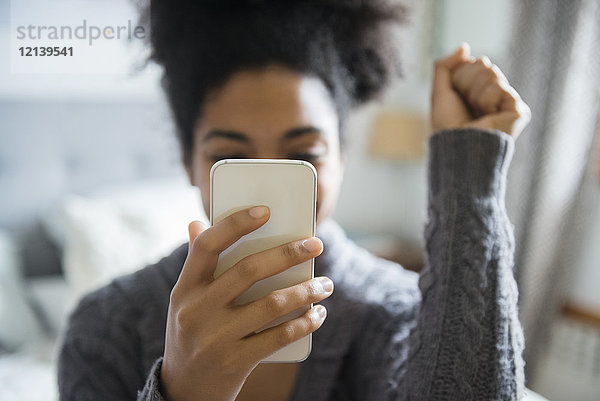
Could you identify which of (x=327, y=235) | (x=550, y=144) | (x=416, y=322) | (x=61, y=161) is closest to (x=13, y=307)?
(x=61, y=161)

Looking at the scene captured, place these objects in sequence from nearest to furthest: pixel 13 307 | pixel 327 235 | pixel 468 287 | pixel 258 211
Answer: pixel 258 211 → pixel 468 287 → pixel 327 235 → pixel 13 307

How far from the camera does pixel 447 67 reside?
42 centimetres

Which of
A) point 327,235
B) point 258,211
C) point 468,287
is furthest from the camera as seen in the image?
point 327,235

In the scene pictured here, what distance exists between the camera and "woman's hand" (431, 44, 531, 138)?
1.30ft

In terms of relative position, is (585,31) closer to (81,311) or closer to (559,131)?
(559,131)

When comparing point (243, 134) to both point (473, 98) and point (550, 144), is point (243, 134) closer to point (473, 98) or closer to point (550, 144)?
point (473, 98)

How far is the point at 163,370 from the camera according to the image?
0.31 m

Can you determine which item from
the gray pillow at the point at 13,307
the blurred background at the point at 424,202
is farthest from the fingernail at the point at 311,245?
the gray pillow at the point at 13,307

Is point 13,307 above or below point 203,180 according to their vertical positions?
below

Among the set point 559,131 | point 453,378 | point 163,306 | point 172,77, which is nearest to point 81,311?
point 163,306

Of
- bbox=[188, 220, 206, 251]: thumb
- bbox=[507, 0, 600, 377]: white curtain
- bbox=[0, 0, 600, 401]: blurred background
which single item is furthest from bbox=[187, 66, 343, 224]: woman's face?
bbox=[507, 0, 600, 377]: white curtain

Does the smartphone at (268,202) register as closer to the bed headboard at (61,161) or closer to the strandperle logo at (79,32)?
the strandperle logo at (79,32)

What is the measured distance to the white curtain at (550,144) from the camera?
45.6 inches

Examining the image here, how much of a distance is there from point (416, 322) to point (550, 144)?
3.19 ft
